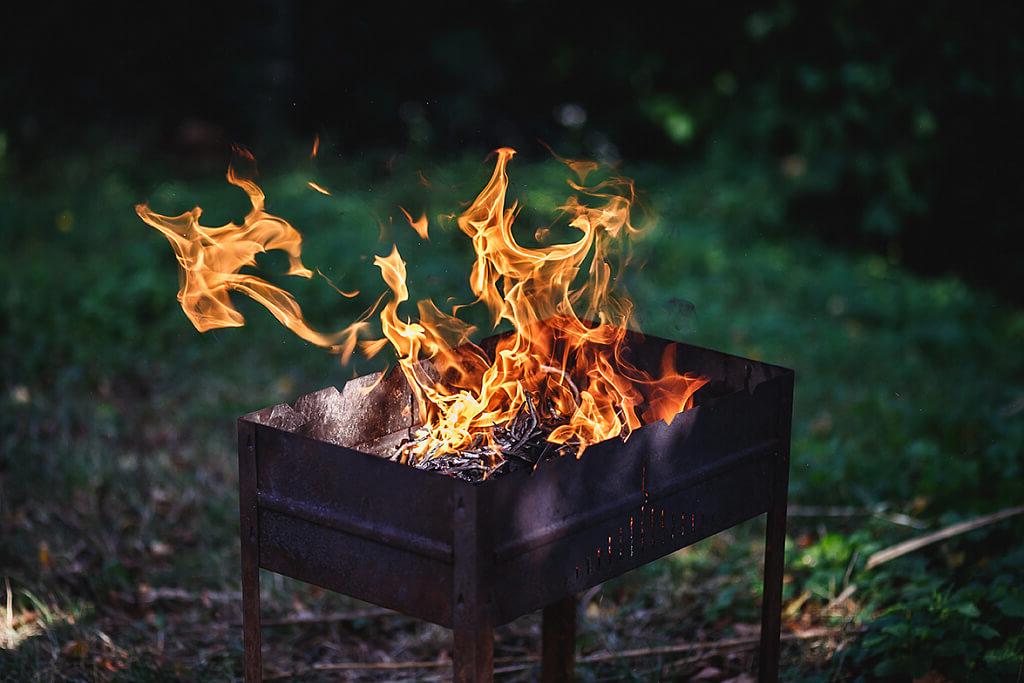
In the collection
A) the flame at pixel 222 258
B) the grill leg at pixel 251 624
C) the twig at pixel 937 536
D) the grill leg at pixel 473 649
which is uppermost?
the flame at pixel 222 258

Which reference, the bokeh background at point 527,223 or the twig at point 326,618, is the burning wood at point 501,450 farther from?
the twig at point 326,618

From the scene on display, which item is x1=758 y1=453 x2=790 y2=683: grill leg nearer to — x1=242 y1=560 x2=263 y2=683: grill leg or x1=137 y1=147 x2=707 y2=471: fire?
x1=137 y1=147 x2=707 y2=471: fire

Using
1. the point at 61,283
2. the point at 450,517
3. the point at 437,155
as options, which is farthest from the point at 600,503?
the point at 437,155

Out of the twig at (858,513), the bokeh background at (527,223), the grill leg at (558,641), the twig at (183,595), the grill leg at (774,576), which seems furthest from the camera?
the twig at (858,513)

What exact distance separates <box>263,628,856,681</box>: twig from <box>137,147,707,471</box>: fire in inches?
41.4

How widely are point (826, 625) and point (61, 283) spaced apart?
15.9ft

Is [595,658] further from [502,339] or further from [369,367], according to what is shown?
[369,367]

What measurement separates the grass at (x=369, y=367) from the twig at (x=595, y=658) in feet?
0.12

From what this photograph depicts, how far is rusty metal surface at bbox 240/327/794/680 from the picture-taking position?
260 centimetres

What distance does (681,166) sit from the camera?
34.2ft

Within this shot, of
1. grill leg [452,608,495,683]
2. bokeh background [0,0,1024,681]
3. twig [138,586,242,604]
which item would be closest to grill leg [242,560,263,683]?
grill leg [452,608,495,683]

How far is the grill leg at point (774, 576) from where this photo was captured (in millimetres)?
3379

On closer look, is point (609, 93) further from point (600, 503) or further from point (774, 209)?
point (600, 503)

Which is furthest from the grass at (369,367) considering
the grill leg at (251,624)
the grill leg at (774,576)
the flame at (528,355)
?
the grill leg at (251,624)
